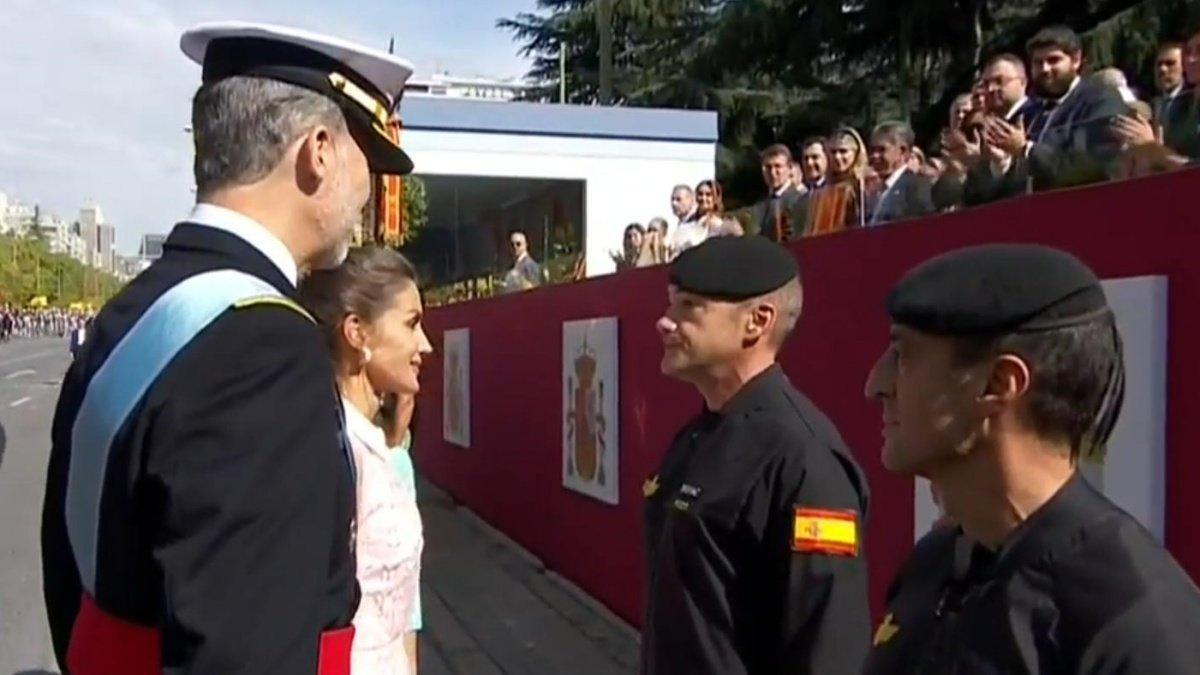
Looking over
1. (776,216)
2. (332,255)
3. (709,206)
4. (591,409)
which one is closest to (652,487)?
(332,255)

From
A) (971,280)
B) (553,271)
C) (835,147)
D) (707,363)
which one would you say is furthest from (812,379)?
(553,271)

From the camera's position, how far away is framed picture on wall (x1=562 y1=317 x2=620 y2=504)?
7598 millimetres

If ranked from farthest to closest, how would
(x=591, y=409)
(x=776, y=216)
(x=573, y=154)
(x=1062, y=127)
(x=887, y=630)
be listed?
(x=573, y=154) < (x=591, y=409) < (x=776, y=216) < (x=1062, y=127) < (x=887, y=630)

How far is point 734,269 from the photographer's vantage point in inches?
118

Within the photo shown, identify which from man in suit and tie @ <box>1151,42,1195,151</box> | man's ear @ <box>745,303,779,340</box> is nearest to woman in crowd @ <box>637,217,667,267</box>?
man in suit and tie @ <box>1151,42,1195,151</box>

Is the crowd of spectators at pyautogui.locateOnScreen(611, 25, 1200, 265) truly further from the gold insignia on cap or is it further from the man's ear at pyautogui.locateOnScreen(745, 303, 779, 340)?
the gold insignia on cap

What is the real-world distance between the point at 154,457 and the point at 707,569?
4.33 feet

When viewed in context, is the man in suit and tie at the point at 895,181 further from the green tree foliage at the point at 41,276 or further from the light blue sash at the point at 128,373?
the green tree foliage at the point at 41,276

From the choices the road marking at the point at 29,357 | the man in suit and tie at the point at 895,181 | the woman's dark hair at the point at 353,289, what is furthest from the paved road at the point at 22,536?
the road marking at the point at 29,357

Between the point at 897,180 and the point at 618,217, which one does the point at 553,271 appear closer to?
the point at 897,180

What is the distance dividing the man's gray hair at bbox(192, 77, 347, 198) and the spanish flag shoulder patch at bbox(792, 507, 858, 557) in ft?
4.18

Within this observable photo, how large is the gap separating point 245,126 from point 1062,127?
2.95 m

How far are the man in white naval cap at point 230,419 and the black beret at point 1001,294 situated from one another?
766 millimetres

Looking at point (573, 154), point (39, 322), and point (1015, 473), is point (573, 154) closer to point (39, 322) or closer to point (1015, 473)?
point (1015, 473)
